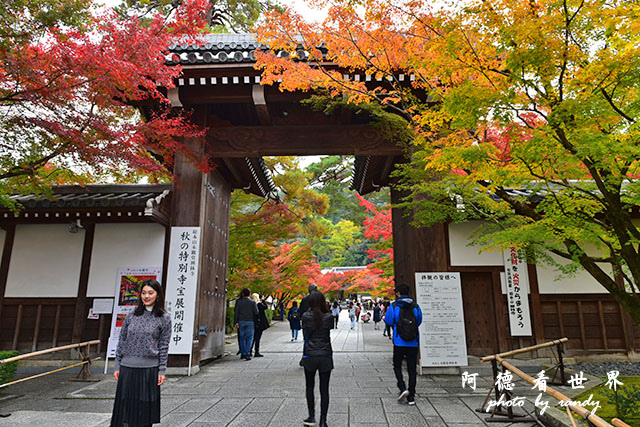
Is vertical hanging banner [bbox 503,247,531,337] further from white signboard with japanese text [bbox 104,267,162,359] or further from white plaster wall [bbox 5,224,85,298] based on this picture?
white plaster wall [bbox 5,224,85,298]

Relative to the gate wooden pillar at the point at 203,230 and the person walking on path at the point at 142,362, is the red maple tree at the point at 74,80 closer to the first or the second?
the gate wooden pillar at the point at 203,230

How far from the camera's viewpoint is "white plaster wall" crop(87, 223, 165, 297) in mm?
8500

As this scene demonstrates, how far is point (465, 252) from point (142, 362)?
7.23m

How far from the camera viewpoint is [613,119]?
422cm

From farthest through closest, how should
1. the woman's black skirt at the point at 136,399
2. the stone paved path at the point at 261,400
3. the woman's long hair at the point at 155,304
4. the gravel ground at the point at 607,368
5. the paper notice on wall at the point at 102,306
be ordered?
the paper notice on wall at the point at 102,306, the gravel ground at the point at 607,368, the stone paved path at the point at 261,400, the woman's long hair at the point at 155,304, the woman's black skirt at the point at 136,399

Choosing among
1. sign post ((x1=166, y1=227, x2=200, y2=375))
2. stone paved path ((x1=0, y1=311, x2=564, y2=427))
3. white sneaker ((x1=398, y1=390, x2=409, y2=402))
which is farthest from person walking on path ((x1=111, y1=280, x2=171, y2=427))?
sign post ((x1=166, y1=227, x2=200, y2=375))

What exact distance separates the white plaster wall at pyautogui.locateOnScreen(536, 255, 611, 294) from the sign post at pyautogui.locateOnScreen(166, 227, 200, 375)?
7806 mm

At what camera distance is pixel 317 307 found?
14.7ft

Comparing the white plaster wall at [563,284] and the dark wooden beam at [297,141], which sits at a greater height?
the dark wooden beam at [297,141]

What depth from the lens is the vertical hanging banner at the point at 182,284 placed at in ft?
25.1

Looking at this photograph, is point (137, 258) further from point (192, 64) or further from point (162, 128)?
point (192, 64)

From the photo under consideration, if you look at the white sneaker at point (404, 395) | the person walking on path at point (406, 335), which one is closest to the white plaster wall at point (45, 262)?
the person walking on path at point (406, 335)

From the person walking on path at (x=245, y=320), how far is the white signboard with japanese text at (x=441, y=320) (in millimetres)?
4290

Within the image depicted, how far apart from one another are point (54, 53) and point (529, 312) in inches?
399
